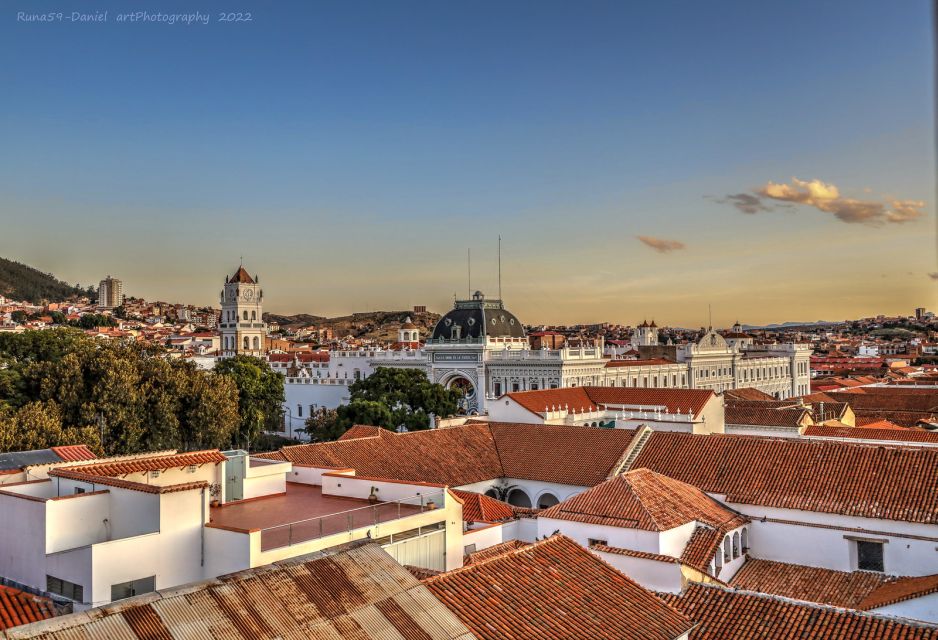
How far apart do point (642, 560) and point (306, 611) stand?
10.2m

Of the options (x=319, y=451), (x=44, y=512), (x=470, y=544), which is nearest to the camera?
(x=44, y=512)

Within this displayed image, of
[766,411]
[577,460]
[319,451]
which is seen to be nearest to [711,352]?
[766,411]

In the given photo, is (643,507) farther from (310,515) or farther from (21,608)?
(21,608)

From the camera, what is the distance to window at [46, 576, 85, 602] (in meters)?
11.0

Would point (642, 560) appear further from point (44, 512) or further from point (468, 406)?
point (468, 406)

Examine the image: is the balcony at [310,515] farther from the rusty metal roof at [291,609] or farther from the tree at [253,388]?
the tree at [253,388]

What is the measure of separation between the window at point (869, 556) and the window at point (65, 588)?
Answer: 1612cm

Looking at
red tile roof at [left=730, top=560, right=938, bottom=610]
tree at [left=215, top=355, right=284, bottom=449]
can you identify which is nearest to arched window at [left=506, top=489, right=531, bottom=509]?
red tile roof at [left=730, top=560, right=938, bottom=610]

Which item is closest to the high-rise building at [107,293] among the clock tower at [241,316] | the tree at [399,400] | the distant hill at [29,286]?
the distant hill at [29,286]

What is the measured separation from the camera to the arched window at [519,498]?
86.8 ft

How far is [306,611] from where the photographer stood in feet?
24.7

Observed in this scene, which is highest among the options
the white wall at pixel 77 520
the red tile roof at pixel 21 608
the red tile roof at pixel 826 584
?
the white wall at pixel 77 520

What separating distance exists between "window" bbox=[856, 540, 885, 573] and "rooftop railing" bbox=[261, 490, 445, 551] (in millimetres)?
10587

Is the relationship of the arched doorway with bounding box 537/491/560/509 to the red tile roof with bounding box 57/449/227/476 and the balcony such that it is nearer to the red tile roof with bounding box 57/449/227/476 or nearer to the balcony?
the balcony
